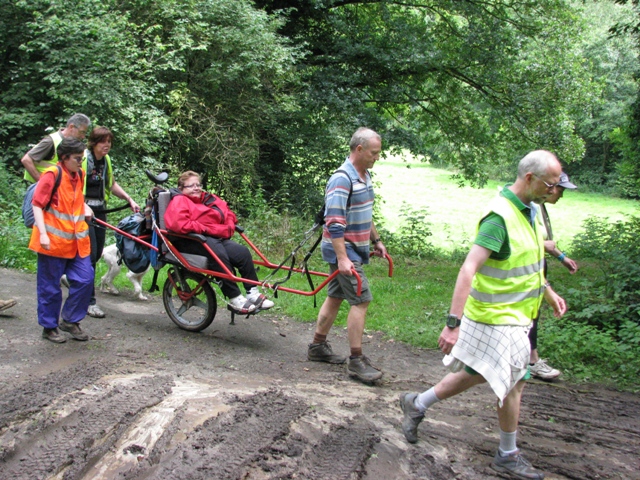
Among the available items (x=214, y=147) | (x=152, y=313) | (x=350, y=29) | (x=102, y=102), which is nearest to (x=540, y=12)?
(x=350, y=29)

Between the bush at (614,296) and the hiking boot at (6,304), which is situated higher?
the bush at (614,296)

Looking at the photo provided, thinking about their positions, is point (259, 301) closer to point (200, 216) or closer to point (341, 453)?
point (200, 216)

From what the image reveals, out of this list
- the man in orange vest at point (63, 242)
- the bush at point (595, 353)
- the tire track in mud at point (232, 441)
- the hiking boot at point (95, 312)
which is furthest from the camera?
the hiking boot at point (95, 312)

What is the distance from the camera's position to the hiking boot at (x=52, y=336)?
5.76 meters

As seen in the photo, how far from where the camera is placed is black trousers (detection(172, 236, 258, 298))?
6074 mm

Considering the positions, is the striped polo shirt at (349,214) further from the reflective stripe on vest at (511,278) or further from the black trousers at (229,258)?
the reflective stripe on vest at (511,278)

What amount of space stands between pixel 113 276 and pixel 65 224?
2.46m

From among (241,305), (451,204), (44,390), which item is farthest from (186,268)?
(451,204)

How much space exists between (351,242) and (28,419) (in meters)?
2.77

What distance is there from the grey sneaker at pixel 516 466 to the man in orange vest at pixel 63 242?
400 cm

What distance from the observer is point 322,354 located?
5879 millimetres

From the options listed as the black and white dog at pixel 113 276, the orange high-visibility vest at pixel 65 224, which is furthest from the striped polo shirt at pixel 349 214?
the black and white dog at pixel 113 276

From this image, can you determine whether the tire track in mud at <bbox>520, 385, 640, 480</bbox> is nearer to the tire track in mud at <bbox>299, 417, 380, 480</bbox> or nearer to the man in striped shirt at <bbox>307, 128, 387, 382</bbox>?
the tire track in mud at <bbox>299, 417, 380, 480</bbox>

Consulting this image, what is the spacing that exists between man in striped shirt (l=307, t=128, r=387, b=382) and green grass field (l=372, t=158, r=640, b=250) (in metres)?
13.1
